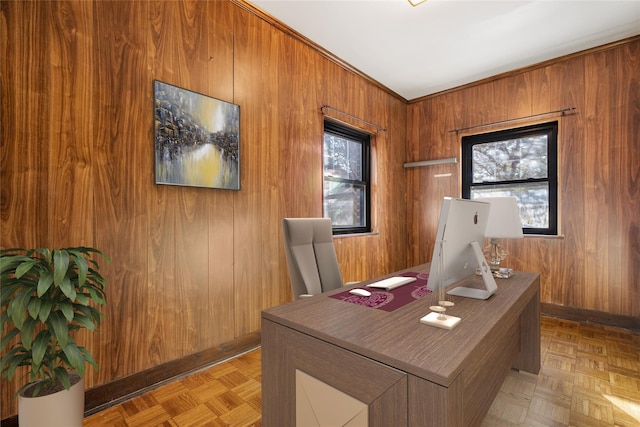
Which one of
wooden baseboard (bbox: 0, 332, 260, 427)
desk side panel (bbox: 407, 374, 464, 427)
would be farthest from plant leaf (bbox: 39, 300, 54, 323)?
desk side panel (bbox: 407, 374, 464, 427)

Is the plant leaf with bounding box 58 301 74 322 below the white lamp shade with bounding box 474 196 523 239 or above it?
below

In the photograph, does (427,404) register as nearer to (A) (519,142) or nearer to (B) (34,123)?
(B) (34,123)

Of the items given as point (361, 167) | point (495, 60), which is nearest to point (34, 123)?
point (361, 167)

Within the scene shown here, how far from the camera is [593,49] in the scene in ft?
9.85

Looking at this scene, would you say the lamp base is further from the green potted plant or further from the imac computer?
the green potted plant

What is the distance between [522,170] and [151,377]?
4251mm

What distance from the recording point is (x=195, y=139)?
2.09 meters

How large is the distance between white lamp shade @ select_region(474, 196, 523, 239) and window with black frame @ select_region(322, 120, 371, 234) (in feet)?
5.55

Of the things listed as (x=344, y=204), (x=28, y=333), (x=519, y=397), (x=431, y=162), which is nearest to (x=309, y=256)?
(x=28, y=333)

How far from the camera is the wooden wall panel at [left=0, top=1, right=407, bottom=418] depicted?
59.4 inches

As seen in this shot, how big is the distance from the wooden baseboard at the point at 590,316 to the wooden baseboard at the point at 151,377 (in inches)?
131

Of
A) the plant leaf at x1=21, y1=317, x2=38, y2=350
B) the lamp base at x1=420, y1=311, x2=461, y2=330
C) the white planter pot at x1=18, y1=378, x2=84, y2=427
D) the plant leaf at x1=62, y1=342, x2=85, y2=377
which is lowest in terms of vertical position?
the white planter pot at x1=18, y1=378, x2=84, y2=427

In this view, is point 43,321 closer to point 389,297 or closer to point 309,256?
point 309,256

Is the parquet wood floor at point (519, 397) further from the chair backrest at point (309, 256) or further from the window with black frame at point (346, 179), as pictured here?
the window with black frame at point (346, 179)
